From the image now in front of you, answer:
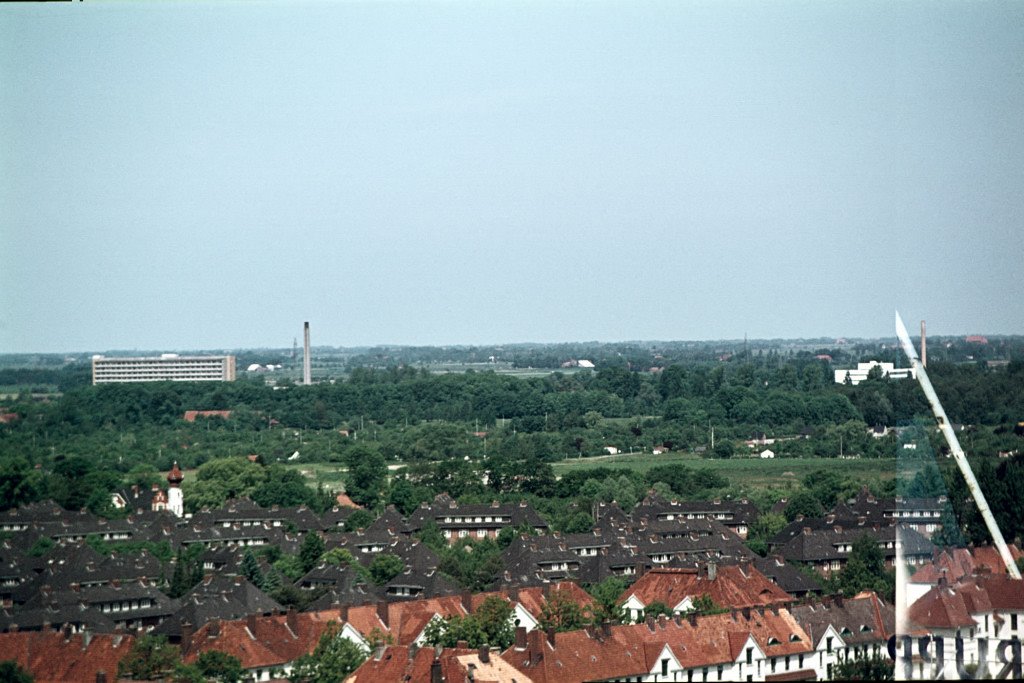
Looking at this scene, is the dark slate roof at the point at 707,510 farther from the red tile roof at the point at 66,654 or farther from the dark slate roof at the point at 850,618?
the red tile roof at the point at 66,654

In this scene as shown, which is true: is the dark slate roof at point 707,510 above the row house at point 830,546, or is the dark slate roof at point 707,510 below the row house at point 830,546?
below

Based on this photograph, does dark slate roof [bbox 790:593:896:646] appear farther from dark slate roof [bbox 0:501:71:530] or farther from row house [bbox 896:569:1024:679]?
dark slate roof [bbox 0:501:71:530]

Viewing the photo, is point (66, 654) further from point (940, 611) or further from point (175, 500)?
point (175, 500)

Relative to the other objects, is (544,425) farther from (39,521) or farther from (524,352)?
(524,352)

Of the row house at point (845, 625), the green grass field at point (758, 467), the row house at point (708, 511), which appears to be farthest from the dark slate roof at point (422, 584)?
the green grass field at point (758, 467)

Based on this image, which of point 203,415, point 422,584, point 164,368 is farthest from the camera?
point 164,368

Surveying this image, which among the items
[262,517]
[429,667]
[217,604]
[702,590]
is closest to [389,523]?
[262,517]
